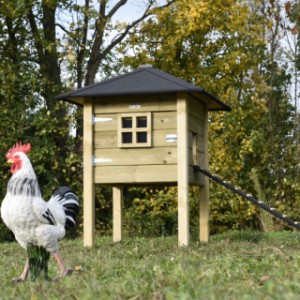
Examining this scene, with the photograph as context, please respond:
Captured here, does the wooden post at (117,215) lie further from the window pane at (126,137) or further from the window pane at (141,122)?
the window pane at (141,122)

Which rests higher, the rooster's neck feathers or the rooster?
the rooster's neck feathers

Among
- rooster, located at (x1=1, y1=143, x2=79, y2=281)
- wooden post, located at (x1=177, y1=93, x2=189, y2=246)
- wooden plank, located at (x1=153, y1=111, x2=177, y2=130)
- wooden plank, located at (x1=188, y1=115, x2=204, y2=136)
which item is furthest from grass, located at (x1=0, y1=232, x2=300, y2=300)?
wooden plank, located at (x1=188, y1=115, x2=204, y2=136)

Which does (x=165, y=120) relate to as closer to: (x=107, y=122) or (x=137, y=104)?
(x=137, y=104)

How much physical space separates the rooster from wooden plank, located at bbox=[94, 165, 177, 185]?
445cm

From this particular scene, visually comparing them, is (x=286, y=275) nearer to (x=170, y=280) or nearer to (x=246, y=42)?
(x=170, y=280)

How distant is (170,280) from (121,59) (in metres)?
11.5

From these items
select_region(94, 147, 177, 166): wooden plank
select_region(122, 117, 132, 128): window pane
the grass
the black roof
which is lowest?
the grass

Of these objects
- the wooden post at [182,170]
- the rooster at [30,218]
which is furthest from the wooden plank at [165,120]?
the rooster at [30,218]

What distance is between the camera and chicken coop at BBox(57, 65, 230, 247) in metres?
10.4

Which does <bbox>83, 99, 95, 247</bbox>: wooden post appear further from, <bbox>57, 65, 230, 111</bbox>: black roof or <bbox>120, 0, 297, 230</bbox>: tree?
<bbox>120, 0, 297, 230</bbox>: tree

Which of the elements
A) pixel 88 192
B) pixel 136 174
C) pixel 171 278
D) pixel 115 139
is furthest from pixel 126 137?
pixel 171 278

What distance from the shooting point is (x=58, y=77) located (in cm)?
1670

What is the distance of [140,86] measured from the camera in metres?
10.4

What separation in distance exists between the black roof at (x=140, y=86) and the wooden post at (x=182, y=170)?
26 cm
